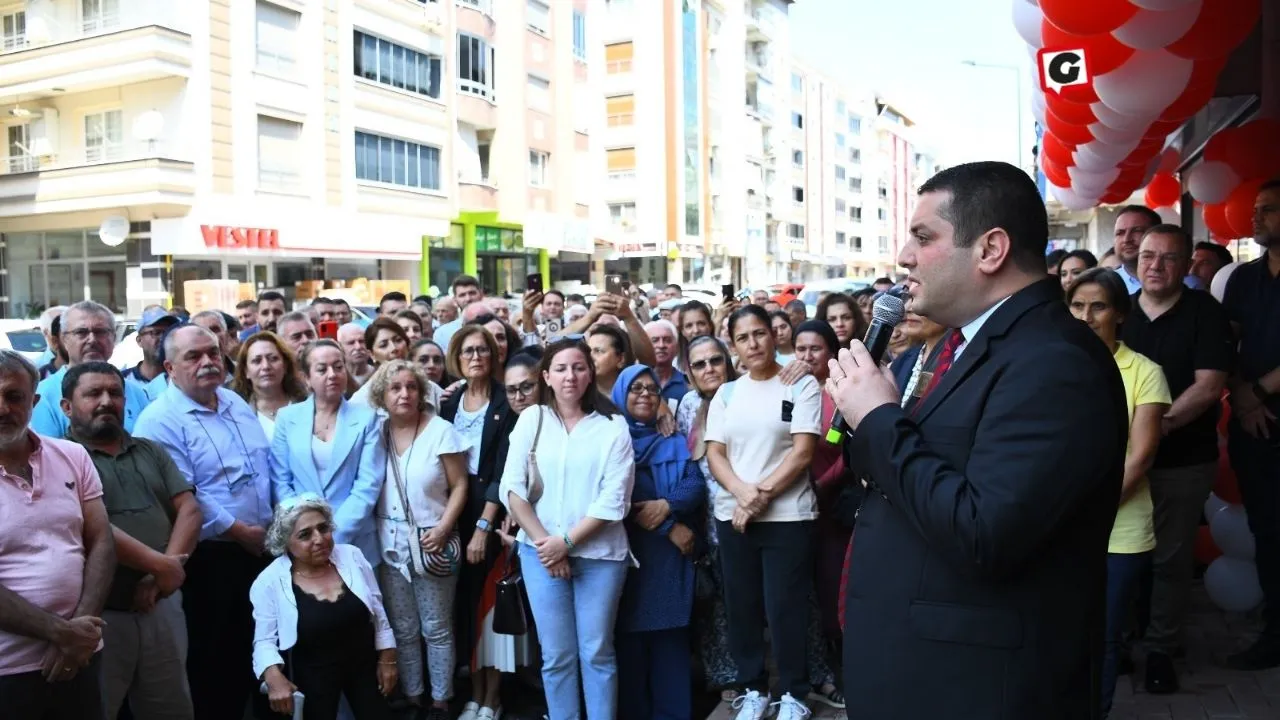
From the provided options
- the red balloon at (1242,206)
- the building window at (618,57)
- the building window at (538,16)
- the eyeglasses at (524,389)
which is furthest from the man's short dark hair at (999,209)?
the building window at (618,57)

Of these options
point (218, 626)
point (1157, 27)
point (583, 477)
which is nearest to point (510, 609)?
point (583, 477)

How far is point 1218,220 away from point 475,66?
2782cm

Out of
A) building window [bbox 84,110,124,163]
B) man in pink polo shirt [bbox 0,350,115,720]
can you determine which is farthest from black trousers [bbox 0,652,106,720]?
building window [bbox 84,110,124,163]

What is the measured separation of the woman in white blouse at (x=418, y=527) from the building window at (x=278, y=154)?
21.5 metres

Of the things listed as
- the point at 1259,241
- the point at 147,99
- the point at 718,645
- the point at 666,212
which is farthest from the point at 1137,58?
the point at 666,212

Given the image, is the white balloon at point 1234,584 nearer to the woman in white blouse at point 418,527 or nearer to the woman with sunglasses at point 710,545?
the woman with sunglasses at point 710,545

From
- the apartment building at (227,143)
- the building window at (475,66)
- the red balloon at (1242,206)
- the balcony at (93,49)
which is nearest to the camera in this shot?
the red balloon at (1242,206)

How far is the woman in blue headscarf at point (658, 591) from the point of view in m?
5.33

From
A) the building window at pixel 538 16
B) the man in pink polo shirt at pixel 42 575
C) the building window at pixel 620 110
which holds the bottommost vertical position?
the man in pink polo shirt at pixel 42 575

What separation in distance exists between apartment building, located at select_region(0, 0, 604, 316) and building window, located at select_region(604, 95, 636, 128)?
52.7 ft

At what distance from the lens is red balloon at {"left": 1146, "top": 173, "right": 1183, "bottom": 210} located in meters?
11.0

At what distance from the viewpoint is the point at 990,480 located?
2.07 m

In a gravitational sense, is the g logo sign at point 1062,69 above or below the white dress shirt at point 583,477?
above

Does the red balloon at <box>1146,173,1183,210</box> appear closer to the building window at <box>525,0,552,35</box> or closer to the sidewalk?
the sidewalk
